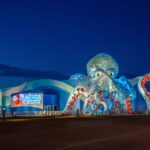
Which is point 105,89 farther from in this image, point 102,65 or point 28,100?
point 28,100

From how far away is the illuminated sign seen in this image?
63781 mm

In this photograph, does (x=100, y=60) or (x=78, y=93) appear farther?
(x=78, y=93)

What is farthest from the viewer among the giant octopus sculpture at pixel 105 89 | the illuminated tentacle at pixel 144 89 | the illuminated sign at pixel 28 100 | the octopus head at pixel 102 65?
the illuminated sign at pixel 28 100

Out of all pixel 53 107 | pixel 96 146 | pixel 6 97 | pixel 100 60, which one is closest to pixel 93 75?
pixel 100 60

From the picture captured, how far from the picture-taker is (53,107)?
207 feet

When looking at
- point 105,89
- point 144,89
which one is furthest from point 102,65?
point 144,89

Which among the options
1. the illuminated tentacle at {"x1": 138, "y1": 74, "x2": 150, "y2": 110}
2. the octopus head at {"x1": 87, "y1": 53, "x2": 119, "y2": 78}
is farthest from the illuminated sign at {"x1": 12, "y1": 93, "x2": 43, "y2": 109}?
the illuminated tentacle at {"x1": 138, "y1": 74, "x2": 150, "y2": 110}

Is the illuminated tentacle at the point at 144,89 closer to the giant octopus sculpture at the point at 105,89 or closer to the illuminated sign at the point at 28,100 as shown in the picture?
the giant octopus sculpture at the point at 105,89

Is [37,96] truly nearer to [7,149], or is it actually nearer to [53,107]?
[53,107]

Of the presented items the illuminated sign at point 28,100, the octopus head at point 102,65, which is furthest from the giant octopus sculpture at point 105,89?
the illuminated sign at point 28,100

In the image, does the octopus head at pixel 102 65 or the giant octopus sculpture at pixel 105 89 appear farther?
the giant octopus sculpture at pixel 105 89

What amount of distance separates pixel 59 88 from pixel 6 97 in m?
10.8

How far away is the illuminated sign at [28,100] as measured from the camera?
63.8m

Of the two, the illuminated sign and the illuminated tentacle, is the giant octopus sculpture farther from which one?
the illuminated sign
